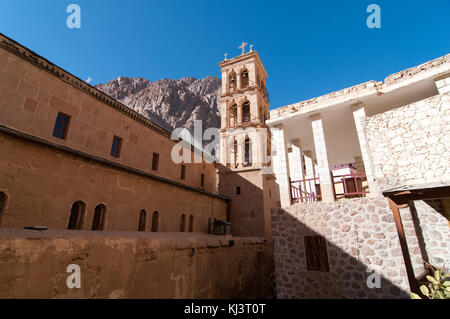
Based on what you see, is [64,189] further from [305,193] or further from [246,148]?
[246,148]

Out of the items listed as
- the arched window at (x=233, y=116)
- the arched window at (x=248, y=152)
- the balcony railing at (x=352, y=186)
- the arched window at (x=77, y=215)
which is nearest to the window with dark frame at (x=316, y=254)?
the balcony railing at (x=352, y=186)

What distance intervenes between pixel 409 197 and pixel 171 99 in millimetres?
49331

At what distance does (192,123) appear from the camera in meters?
47.0

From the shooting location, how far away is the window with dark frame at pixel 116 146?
11766 millimetres

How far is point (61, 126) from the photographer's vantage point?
9688mm

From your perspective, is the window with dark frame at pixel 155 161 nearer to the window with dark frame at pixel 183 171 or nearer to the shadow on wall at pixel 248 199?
the window with dark frame at pixel 183 171

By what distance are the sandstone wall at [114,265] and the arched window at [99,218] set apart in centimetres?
206

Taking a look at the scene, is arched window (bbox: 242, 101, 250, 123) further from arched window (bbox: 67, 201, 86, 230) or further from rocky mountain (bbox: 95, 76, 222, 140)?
rocky mountain (bbox: 95, 76, 222, 140)

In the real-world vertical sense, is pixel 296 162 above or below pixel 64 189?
above

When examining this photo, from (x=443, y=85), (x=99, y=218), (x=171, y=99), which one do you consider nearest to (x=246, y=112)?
(x=443, y=85)

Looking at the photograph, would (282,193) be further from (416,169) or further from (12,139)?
(12,139)

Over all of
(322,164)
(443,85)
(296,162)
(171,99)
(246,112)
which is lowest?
(322,164)

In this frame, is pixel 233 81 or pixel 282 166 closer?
pixel 282 166

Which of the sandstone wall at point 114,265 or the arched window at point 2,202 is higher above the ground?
the arched window at point 2,202
